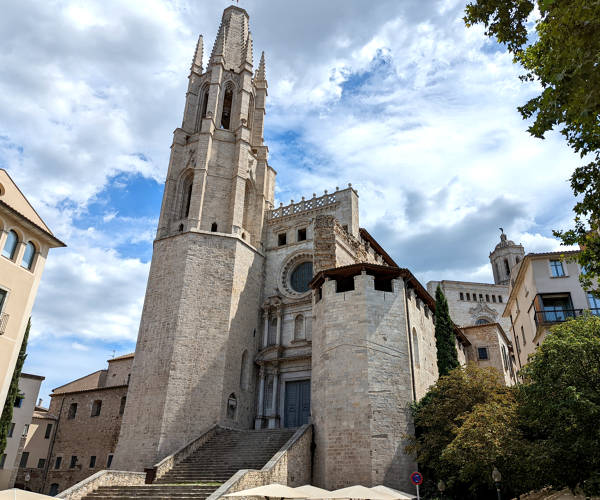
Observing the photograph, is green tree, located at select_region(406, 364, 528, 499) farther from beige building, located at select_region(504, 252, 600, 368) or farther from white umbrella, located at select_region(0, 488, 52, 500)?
white umbrella, located at select_region(0, 488, 52, 500)

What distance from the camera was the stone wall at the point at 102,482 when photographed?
58.1ft

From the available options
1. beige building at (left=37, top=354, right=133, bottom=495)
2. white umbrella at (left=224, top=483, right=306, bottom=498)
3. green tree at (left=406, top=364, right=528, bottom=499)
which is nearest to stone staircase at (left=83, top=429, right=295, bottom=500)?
white umbrella at (left=224, top=483, right=306, bottom=498)

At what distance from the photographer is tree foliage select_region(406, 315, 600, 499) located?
1257cm

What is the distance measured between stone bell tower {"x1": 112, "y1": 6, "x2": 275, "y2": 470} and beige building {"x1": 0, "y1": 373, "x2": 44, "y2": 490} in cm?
890

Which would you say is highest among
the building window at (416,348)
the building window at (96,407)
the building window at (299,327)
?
the building window at (299,327)

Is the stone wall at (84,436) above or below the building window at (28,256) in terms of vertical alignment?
below

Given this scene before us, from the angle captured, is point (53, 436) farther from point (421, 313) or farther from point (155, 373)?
point (421, 313)

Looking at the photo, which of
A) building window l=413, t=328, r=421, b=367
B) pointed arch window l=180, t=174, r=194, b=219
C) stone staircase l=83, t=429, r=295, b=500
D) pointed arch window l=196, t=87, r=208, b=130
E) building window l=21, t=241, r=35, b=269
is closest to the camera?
stone staircase l=83, t=429, r=295, b=500

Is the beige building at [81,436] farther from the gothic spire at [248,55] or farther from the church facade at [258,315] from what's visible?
the gothic spire at [248,55]

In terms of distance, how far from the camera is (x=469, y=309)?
53.3m

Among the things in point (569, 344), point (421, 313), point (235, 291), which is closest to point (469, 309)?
point (421, 313)

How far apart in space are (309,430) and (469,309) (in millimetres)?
36761

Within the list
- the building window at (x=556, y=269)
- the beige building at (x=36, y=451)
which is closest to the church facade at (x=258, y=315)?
the building window at (x=556, y=269)

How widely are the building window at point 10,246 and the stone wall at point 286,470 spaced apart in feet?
39.1
